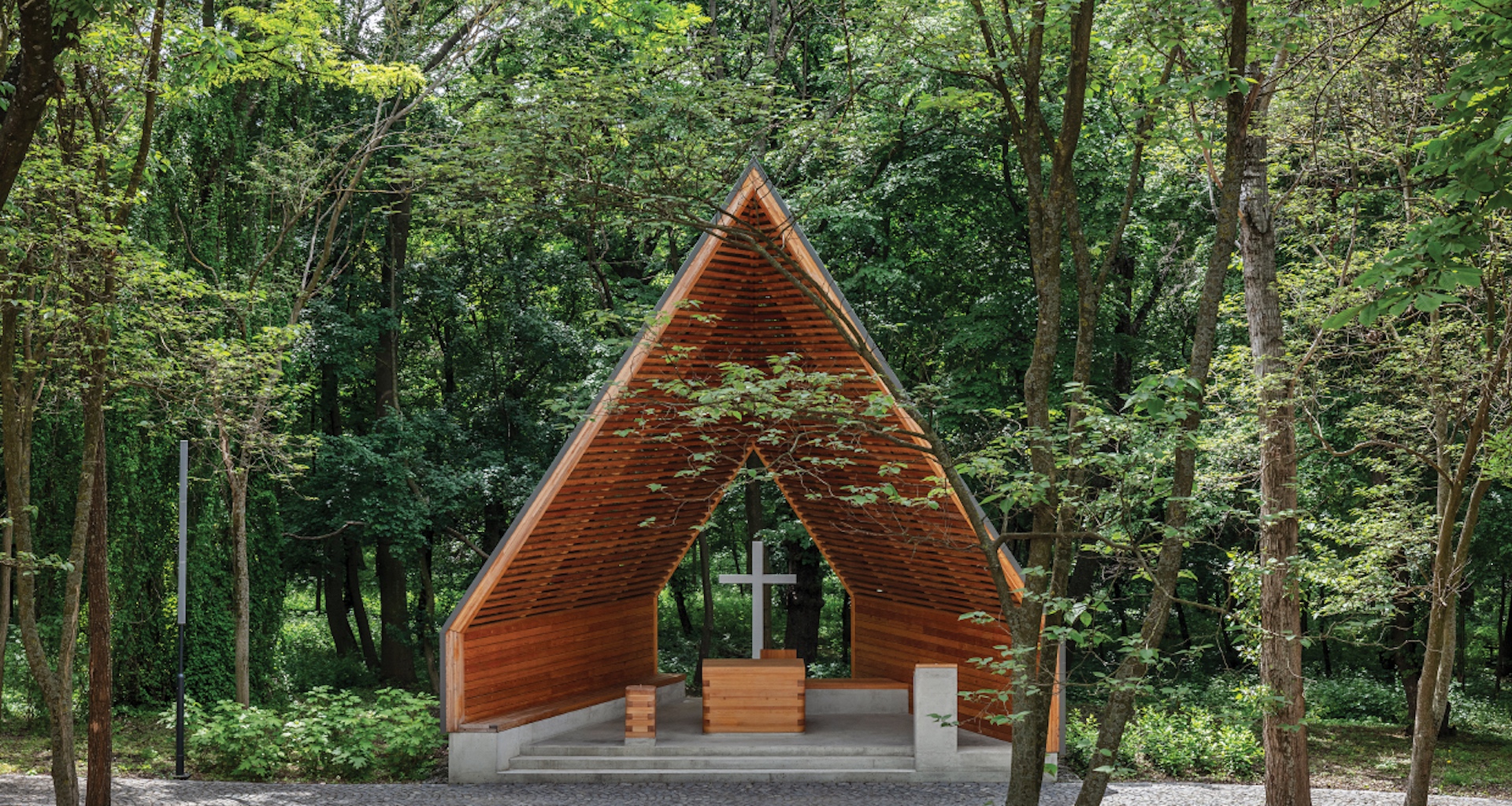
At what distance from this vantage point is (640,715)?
36.5 ft

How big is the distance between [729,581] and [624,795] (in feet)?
7.62

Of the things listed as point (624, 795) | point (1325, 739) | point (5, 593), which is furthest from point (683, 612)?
point (624, 795)

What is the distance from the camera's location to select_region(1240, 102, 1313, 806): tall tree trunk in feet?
32.0

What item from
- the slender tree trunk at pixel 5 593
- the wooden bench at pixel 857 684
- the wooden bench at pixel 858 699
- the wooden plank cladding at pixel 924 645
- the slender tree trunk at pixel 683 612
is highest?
the slender tree trunk at pixel 5 593

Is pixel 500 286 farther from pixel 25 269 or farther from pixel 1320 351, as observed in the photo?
pixel 1320 351

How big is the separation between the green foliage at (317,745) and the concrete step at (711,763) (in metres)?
1.12

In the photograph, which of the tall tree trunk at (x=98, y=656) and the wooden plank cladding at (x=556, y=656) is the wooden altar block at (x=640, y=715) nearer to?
the wooden plank cladding at (x=556, y=656)

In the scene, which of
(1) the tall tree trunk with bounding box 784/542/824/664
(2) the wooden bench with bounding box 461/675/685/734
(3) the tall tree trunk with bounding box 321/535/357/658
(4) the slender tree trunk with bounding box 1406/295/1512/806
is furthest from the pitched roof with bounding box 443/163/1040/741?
(3) the tall tree trunk with bounding box 321/535/357/658

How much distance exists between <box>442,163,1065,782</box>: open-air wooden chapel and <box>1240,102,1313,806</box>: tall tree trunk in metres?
1.87

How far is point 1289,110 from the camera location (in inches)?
394

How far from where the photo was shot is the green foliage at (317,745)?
11023 millimetres

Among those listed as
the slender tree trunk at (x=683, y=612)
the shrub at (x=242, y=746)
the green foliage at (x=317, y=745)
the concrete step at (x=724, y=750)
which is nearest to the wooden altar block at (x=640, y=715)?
the concrete step at (x=724, y=750)

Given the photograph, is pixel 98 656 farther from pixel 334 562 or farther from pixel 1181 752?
pixel 334 562

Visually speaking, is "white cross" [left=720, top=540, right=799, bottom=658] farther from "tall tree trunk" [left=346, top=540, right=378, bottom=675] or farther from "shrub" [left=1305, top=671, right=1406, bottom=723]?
"tall tree trunk" [left=346, top=540, right=378, bottom=675]
